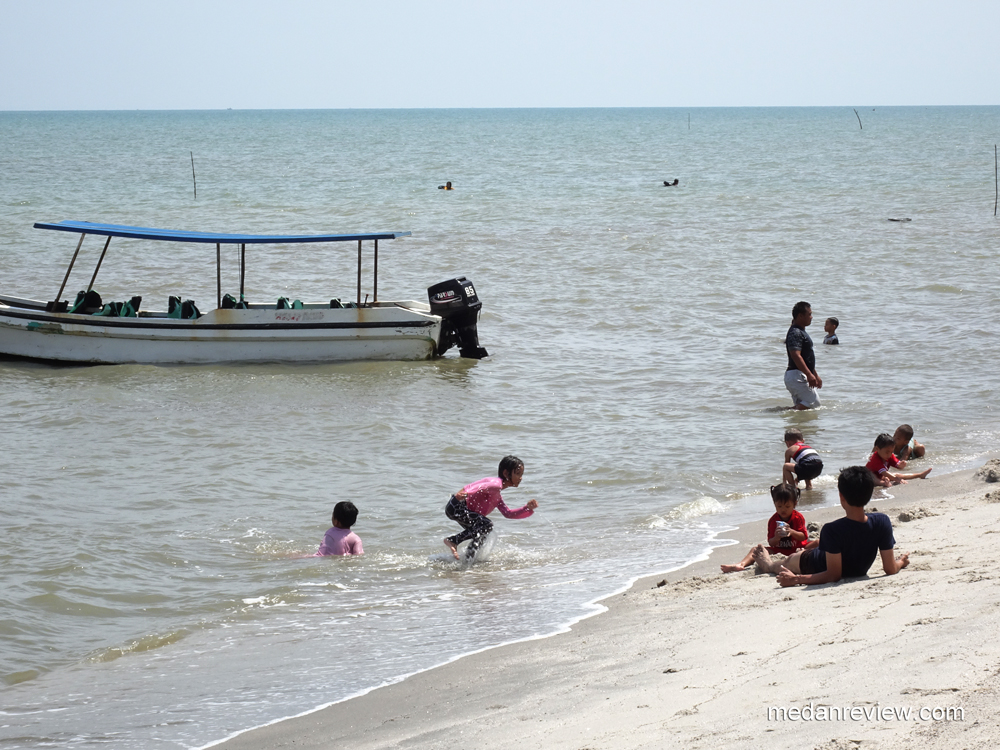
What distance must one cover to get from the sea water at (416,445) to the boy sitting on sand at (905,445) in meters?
0.24

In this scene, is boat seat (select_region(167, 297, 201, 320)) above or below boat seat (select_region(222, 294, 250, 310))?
below

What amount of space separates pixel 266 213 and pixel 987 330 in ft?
94.4

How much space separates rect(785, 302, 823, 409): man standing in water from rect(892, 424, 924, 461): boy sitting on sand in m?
1.90

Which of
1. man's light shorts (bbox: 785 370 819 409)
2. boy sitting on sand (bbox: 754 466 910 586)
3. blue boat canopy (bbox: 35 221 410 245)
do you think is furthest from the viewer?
blue boat canopy (bbox: 35 221 410 245)

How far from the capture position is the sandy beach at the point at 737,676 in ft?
13.4

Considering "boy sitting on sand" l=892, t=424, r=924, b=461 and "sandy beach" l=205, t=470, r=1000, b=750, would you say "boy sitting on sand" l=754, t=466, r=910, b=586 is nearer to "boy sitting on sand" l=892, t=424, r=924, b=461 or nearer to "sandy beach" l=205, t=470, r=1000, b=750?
"sandy beach" l=205, t=470, r=1000, b=750

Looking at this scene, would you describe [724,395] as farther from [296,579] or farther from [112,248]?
[112,248]

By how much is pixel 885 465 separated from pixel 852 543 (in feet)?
13.6

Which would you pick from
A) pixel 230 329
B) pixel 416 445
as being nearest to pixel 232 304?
pixel 230 329

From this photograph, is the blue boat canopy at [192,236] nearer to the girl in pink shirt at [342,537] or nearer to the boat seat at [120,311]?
the boat seat at [120,311]

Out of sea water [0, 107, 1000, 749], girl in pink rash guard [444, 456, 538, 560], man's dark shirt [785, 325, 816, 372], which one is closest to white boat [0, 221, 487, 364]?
sea water [0, 107, 1000, 749]

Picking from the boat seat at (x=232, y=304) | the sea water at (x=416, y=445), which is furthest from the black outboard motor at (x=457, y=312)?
the boat seat at (x=232, y=304)

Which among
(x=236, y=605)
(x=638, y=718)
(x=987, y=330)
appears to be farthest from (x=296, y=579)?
(x=987, y=330)

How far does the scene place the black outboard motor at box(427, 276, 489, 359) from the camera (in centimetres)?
1650
